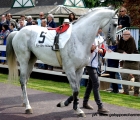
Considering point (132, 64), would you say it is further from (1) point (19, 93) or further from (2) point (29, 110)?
(2) point (29, 110)

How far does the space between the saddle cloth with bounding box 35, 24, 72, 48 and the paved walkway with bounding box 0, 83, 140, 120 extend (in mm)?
1506

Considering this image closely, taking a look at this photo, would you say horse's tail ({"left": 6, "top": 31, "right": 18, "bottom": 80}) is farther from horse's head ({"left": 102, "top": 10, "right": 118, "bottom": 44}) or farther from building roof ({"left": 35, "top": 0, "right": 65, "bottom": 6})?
building roof ({"left": 35, "top": 0, "right": 65, "bottom": 6})

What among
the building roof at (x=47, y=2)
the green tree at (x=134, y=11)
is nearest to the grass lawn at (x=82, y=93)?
the green tree at (x=134, y=11)

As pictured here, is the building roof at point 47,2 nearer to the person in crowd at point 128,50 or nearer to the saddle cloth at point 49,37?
the person in crowd at point 128,50

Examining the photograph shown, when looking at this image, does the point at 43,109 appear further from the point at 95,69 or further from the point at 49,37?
the point at 49,37

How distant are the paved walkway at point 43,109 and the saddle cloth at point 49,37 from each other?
4.94 feet

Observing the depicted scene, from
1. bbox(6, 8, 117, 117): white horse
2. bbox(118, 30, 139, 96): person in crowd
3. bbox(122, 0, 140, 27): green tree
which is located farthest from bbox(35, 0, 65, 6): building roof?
bbox(6, 8, 117, 117): white horse

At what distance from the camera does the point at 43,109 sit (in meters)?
7.44

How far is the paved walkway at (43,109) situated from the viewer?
6.74 metres

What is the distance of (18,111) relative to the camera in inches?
285

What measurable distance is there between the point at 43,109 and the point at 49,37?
1691 millimetres

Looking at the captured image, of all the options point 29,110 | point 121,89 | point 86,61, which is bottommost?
point 121,89

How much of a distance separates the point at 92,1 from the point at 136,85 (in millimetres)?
32576

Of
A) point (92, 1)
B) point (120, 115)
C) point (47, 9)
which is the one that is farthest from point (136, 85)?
point (92, 1)
